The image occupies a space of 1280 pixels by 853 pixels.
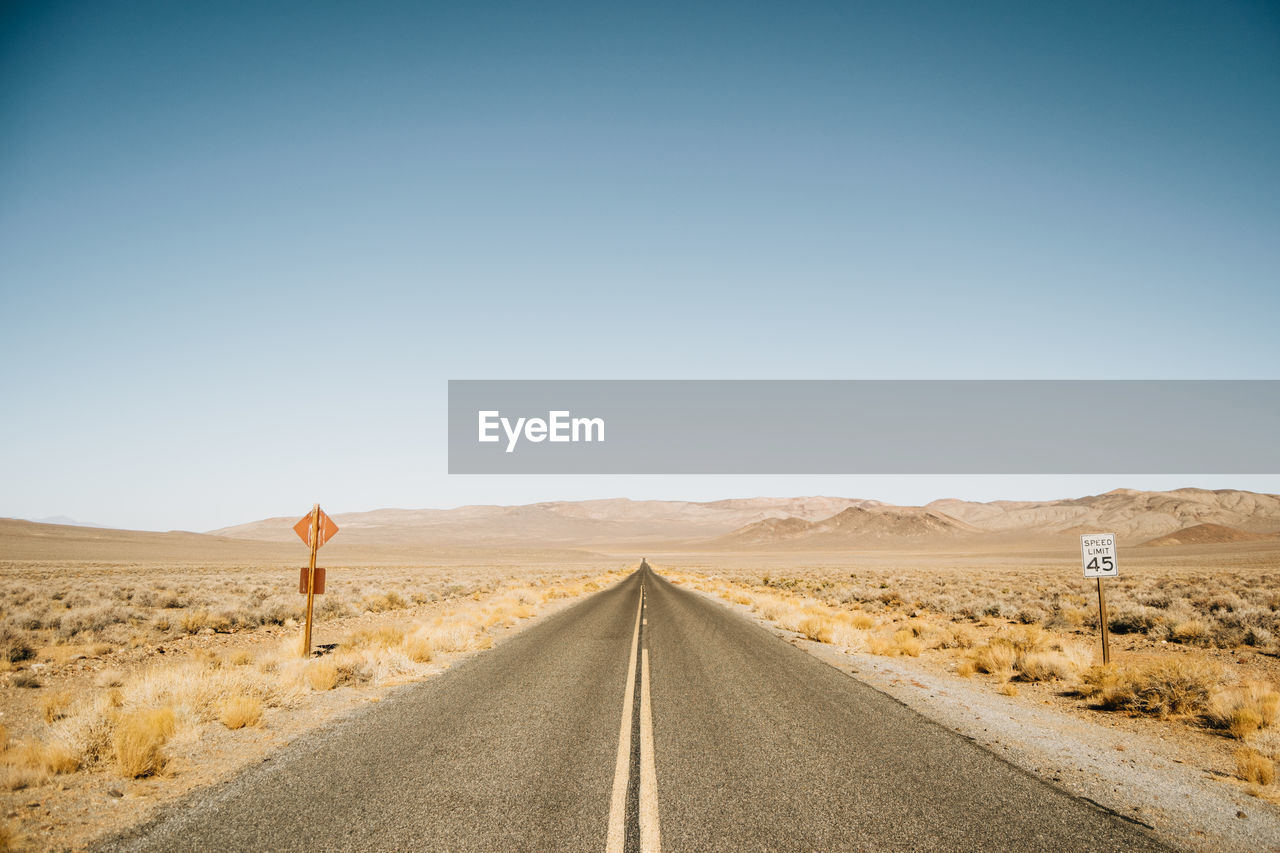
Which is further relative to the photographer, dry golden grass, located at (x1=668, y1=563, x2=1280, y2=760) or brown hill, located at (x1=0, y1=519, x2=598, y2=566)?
brown hill, located at (x1=0, y1=519, x2=598, y2=566)

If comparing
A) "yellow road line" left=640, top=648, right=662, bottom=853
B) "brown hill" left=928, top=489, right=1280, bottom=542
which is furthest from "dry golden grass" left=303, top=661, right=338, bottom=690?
"brown hill" left=928, top=489, right=1280, bottom=542

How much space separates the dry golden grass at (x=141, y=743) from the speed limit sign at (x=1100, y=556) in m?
13.4

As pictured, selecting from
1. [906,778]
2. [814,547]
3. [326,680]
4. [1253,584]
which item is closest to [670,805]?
[906,778]

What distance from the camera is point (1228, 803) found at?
5.28 metres

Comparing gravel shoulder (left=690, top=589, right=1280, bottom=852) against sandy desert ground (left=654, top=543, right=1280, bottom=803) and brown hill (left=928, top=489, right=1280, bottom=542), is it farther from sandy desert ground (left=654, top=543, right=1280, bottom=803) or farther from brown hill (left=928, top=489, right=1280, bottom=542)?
brown hill (left=928, top=489, right=1280, bottom=542)

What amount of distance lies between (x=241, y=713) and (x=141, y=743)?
62.8 inches

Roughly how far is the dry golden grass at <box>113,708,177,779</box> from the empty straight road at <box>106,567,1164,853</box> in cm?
95

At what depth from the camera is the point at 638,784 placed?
5234 millimetres

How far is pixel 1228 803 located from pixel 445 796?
6887mm

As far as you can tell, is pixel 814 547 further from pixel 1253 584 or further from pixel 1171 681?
pixel 1171 681

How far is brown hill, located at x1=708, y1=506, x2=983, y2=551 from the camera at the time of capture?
13800cm

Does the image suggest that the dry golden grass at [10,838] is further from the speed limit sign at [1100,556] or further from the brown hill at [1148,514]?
the brown hill at [1148,514]

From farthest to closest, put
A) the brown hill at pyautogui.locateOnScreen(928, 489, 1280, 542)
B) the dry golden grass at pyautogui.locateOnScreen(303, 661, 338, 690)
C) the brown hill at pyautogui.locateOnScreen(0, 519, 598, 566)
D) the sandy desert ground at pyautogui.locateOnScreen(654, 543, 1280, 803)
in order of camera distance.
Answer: the brown hill at pyautogui.locateOnScreen(928, 489, 1280, 542) < the brown hill at pyautogui.locateOnScreen(0, 519, 598, 566) < the dry golden grass at pyautogui.locateOnScreen(303, 661, 338, 690) < the sandy desert ground at pyautogui.locateOnScreen(654, 543, 1280, 803)

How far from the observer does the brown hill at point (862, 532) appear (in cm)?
13800
